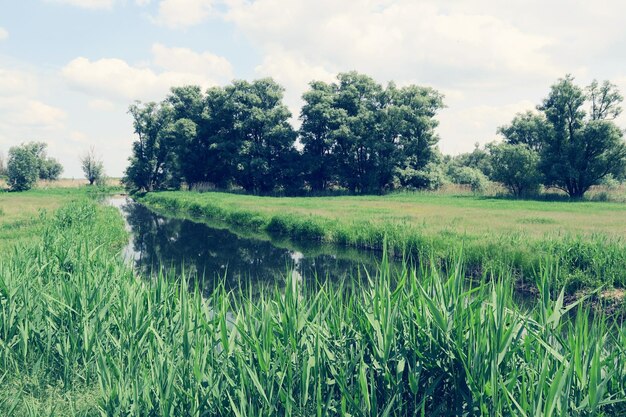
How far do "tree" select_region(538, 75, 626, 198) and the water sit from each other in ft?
120

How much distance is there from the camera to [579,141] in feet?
159

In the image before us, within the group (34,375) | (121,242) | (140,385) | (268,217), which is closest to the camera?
(140,385)

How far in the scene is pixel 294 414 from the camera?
5027 mm

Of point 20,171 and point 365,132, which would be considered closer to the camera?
point 365,132

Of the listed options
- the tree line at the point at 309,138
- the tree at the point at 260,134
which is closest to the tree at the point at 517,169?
the tree line at the point at 309,138

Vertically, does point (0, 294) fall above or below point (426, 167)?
below

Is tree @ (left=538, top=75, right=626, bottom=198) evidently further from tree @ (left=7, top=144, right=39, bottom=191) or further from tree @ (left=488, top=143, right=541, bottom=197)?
tree @ (left=7, top=144, right=39, bottom=191)

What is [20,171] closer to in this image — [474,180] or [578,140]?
[474,180]

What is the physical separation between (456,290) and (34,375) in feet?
19.5

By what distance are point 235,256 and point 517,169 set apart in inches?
1600

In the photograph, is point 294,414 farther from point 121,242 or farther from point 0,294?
point 121,242

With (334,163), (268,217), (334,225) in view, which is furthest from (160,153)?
(334,225)

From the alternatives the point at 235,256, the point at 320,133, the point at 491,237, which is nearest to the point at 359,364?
the point at 491,237

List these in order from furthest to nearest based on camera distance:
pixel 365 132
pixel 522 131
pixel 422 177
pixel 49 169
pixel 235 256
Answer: pixel 49 169 → pixel 522 131 → pixel 365 132 → pixel 422 177 → pixel 235 256
